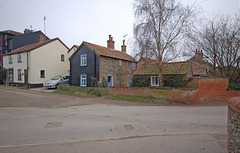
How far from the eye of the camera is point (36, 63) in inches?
869

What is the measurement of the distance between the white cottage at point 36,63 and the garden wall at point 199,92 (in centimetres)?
→ 1658

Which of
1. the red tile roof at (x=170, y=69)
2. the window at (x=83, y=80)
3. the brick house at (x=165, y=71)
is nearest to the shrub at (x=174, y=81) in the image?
the brick house at (x=165, y=71)

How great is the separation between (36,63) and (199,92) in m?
22.0

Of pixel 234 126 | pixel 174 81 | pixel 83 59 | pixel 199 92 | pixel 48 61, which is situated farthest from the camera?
pixel 48 61

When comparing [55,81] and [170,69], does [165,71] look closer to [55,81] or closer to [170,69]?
[170,69]

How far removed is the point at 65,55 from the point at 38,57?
5.27m

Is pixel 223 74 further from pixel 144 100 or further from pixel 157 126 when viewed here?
pixel 157 126

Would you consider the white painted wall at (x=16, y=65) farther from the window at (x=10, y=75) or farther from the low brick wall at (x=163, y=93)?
the low brick wall at (x=163, y=93)

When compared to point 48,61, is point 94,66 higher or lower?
lower

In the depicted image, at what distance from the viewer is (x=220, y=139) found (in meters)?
5.16

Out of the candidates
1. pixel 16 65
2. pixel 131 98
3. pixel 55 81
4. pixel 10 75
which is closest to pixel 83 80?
pixel 55 81

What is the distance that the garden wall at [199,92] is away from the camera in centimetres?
1242

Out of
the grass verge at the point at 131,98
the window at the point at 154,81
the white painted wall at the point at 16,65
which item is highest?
the white painted wall at the point at 16,65

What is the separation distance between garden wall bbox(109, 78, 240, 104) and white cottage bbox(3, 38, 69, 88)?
1658cm
